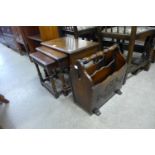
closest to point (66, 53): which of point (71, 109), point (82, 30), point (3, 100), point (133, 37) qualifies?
point (71, 109)

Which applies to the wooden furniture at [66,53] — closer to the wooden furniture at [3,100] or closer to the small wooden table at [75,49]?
the small wooden table at [75,49]

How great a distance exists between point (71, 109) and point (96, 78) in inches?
20.3

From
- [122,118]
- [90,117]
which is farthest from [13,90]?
[122,118]

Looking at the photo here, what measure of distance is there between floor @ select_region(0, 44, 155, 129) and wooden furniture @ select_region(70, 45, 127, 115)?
13 centimetres

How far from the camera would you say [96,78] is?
4.91ft

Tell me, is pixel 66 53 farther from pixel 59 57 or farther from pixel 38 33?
pixel 38 33

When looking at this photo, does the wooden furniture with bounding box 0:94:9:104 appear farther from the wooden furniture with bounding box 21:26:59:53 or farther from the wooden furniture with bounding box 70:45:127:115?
the wooden furniture with bounding box 21:26:59:53

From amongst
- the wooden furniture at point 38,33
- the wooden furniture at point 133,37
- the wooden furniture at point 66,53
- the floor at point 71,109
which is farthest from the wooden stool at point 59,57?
the wooden furniture at point 133,37

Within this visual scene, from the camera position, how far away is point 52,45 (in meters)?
1.77

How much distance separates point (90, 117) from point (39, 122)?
603mm

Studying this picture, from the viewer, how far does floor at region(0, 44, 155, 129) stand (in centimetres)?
142

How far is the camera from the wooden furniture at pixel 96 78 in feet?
4.08

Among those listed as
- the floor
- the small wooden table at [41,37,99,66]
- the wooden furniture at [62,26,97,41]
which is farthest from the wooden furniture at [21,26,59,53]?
the floor

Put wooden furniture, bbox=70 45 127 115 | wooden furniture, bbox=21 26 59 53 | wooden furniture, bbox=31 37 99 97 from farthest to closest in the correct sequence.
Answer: wooden furniture, bbox=21 26 59 53, wooden furniture, bbox=31 37 99 97, wooden furniture, bbox=70 45 127 115
